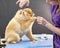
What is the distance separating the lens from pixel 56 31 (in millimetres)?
932

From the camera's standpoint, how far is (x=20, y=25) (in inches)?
49.7

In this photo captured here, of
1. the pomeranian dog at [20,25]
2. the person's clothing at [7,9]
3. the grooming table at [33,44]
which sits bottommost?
the grooming table at [33,44]

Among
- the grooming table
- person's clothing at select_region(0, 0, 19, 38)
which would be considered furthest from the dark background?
the grooming table

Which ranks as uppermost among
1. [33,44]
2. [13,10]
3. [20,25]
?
[13,10]

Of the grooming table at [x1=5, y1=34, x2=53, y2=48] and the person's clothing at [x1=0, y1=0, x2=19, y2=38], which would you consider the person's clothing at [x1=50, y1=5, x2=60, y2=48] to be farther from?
the person's clothing at [x1=0, y1=0, x2=19, y2=38]

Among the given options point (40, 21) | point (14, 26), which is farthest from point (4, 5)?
point (40, 21)

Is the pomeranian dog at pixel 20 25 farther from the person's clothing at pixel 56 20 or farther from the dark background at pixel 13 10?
the dark background at pixel 13 10

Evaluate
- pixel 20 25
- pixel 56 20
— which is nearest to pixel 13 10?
pixel 20 25

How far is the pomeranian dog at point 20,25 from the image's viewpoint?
1231 mm

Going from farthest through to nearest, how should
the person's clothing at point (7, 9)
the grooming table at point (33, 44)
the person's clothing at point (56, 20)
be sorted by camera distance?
the person's clothing at point (7, 9)
the grooming table at point (33, 44)
the person's clothing at point (56, 20)

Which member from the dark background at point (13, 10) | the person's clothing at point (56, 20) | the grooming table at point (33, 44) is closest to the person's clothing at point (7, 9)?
the dark background at point (13, 10)

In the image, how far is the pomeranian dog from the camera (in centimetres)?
123

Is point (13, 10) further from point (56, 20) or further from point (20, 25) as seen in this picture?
point (56, 20)

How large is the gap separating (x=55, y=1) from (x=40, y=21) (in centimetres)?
14
